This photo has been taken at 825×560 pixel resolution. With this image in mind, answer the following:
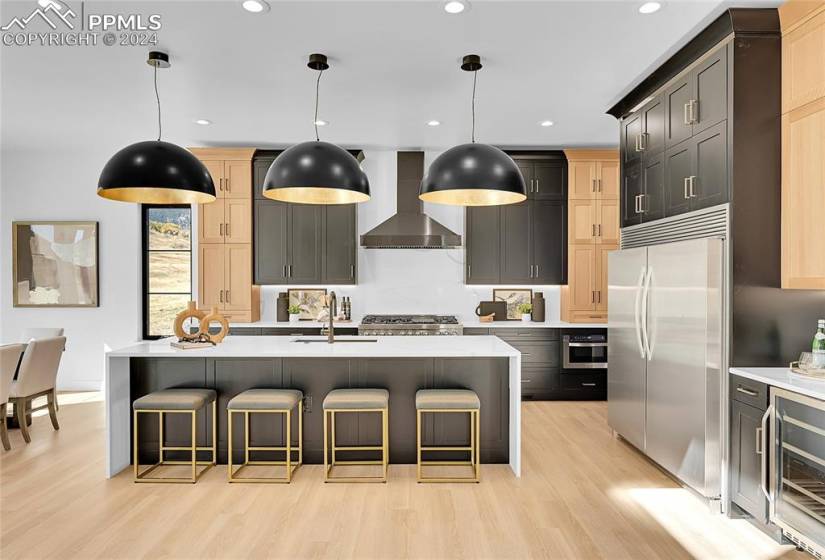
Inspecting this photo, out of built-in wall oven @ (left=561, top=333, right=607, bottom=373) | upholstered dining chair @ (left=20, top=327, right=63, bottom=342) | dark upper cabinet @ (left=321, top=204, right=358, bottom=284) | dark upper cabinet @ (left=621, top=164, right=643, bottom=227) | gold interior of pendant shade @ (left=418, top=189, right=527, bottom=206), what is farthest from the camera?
dark upper cabinet @ (left=321, top=204, right=358, bottom=284)

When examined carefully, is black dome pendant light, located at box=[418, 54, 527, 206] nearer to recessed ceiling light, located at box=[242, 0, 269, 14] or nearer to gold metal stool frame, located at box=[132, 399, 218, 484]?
recessed ceiling light, located at box=[242, 0, 269, 14]

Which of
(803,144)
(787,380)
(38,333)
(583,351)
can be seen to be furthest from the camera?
(583,351)

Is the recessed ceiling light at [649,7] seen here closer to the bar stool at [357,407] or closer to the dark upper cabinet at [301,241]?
the bar stool at [357,407]

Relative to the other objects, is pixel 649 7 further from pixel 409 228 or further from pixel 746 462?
pixel 409 228

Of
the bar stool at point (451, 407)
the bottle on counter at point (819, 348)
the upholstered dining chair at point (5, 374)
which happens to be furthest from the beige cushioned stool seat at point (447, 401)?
the upholstered dining chair at point (5, 374)

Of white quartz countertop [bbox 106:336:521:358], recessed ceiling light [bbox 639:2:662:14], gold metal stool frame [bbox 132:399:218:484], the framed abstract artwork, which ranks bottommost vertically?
gold metal stool frame [bbox 132:399:218:484]

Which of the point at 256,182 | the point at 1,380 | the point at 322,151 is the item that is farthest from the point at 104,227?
the point at 322,151

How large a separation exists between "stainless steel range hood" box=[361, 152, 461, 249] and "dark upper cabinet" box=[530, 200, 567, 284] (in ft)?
3.47

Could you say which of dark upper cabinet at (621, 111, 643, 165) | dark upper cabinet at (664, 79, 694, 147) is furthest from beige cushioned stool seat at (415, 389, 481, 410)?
dark upper cabinet at (621, 111, 643, 165)

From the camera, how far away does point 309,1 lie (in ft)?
9.05

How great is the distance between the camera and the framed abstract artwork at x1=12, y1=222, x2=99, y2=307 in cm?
603

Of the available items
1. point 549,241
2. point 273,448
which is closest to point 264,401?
point 273,448

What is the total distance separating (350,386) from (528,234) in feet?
10.3

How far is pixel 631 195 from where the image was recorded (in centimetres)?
415
